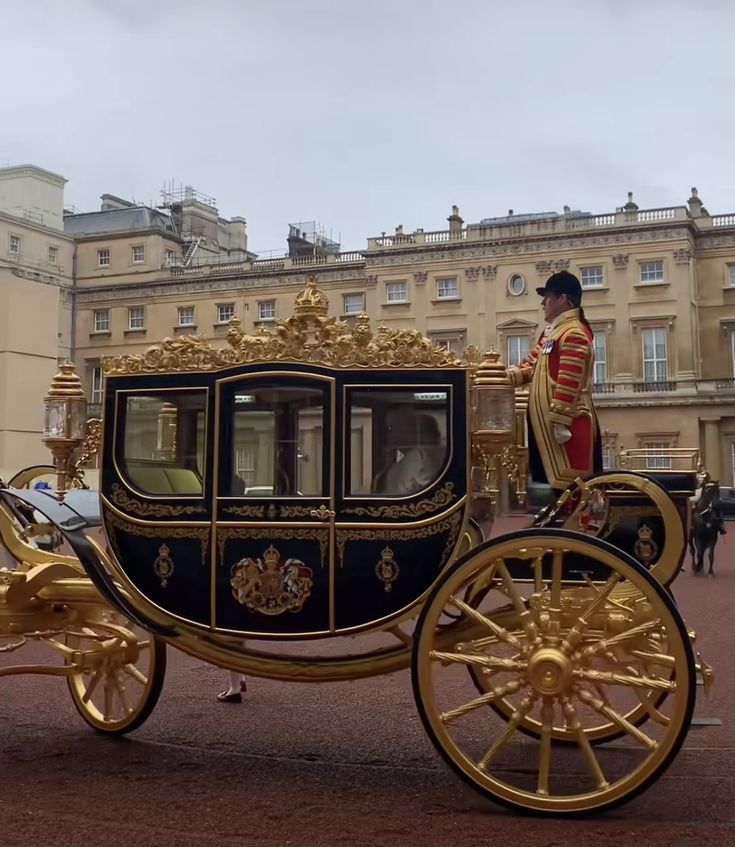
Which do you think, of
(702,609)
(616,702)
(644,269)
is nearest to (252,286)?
(644,269)

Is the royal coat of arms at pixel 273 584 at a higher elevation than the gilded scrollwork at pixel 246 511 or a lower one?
lower

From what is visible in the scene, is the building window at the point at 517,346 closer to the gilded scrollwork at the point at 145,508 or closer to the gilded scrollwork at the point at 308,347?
the gilded scrollwork at the point at 308,347

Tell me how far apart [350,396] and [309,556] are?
2.47 feet

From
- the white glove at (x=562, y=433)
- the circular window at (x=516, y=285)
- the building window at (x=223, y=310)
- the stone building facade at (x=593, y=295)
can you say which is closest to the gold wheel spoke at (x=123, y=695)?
the white glove at (x=562, y=433)

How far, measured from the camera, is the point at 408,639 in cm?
470

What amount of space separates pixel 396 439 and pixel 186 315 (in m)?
41.8

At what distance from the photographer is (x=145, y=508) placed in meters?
4.64

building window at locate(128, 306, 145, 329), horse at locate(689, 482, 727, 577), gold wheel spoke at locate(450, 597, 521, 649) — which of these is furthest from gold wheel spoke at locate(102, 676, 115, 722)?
building window at locate(128, 306, 145, 329)

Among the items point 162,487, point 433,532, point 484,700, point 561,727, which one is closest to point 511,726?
point 484,700

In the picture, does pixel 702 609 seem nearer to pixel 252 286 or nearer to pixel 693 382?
pixel 693 382

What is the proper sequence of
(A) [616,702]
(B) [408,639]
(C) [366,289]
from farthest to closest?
(C) [366,289], (A) [616,702], (B) [408,639]

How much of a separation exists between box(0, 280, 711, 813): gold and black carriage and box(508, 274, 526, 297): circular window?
3515 cm

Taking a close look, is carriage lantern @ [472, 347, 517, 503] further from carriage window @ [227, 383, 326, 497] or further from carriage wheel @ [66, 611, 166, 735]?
carriage wheel @ [66, 611, 166, 735]

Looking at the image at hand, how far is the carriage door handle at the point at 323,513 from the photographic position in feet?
14.4
